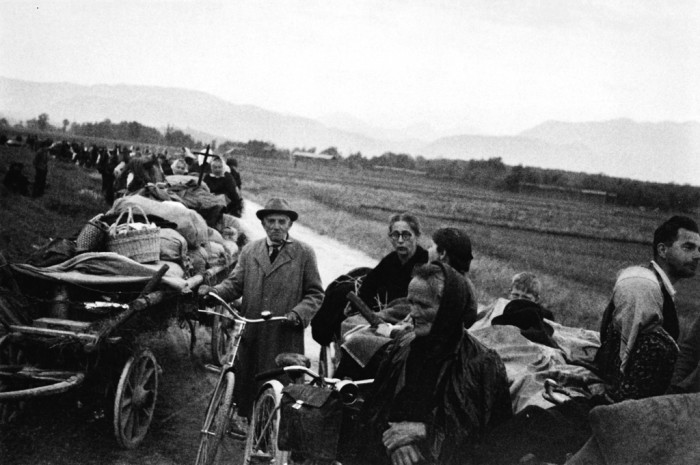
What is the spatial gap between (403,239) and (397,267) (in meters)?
0.24

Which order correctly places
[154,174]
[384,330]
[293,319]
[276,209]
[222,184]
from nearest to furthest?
[384,330] < [293,319] < [276,209] < [154,174] < [222,184]

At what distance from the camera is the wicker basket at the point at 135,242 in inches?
219

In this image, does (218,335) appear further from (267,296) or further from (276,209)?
(276,209)

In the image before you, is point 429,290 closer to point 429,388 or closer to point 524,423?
point 429,388

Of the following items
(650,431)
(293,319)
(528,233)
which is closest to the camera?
(650,431)

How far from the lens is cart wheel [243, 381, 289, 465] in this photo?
371 centimetres

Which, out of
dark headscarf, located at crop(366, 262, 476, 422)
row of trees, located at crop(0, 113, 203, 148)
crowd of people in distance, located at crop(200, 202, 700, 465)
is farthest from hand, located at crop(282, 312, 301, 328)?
row of trees, located at crop(0, 113, 203, 148)

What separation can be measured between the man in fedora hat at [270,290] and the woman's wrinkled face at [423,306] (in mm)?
2174

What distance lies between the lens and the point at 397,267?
536cm

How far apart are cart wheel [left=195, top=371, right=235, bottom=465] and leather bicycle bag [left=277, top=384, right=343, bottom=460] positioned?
3.99ft

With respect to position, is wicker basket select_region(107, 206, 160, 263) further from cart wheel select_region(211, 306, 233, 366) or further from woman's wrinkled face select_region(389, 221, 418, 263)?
woman's wrinkled face select_region(389, 221, 418, 263)

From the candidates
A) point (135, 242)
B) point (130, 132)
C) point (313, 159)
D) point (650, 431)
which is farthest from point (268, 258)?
point (130, 132)

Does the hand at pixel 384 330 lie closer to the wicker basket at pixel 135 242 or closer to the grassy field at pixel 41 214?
the wicker basket at pixel 135 242

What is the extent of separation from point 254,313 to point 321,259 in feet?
40.5
